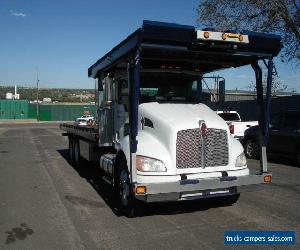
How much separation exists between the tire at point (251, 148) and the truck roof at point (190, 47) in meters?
6.81

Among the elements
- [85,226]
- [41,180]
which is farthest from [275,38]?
[41,180]

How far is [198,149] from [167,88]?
1.98 m

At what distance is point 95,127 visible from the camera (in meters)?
10.9

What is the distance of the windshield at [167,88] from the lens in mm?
8266

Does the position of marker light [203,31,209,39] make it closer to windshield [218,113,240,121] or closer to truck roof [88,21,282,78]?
truck roof [88,21,282,78]

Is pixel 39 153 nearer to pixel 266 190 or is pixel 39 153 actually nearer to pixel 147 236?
pixel 266 190

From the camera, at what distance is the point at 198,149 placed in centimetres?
697

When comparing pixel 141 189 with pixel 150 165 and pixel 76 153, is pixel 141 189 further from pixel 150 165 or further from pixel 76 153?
pixel 76 153

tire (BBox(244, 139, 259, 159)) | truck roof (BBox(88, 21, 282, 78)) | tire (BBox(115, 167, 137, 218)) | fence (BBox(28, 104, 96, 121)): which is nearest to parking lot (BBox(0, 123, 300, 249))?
tire (BBox(115, 167, 137, 218))

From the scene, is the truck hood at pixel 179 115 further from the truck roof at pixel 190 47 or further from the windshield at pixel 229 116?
the windshield at pixel 229 116

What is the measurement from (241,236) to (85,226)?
2417mm

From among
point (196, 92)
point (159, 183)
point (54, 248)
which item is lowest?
point (54, 248)

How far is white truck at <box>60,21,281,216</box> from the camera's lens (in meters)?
6.67

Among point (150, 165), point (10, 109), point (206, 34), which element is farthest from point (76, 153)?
point (10, 109)
